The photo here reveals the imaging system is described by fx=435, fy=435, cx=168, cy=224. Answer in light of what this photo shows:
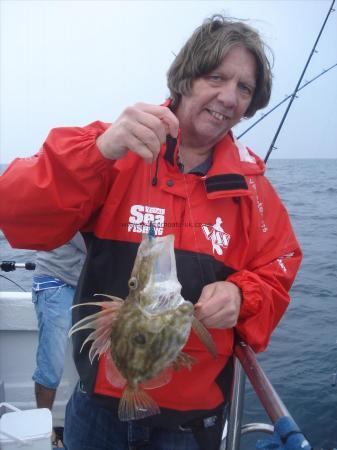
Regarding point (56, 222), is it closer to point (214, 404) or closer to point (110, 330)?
→ point (110, 330)

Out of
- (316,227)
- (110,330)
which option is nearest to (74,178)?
(110,330)

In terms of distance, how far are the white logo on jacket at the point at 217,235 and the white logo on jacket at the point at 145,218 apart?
230 millimetres

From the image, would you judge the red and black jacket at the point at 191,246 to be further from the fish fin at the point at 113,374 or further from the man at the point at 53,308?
the man at the point at 53,308

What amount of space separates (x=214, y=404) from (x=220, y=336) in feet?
1.28

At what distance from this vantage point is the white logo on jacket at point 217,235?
2314mm

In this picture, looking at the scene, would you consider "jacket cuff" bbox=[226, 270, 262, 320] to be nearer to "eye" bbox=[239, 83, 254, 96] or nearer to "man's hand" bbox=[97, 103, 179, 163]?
"man's hand" bbox=[97, 103, 179, 163]

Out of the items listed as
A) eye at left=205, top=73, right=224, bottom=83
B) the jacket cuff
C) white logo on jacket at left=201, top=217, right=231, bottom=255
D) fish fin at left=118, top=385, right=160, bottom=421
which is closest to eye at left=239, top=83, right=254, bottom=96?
eye at left=205, top=73, right=224, bottom=83

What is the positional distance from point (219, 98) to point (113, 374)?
1.52 m

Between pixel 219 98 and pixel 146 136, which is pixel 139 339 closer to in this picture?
pixel 146 136

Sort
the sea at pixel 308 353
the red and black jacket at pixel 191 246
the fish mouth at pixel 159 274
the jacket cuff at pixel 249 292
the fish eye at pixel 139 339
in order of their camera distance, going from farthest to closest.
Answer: the sea at pixel 308 353
the red and black jacket at pixel 191 246
the jacket cuff at pixel 249 292
the fish eye at pixel 139 339
the fish mouth at pixel 159 274

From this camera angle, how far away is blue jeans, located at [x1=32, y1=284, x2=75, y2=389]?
393 centimetres

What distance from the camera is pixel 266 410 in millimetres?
1825

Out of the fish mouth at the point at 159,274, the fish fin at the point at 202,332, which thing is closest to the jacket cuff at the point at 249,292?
the fish fin at the point at 202,332

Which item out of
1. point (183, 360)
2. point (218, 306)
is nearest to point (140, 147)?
point (218, 306)
